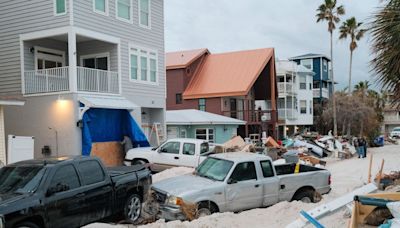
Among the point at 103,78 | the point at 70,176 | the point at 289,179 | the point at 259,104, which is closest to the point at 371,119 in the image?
the point at 259,104

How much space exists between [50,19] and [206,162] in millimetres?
10784

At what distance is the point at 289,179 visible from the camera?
37.7 ft

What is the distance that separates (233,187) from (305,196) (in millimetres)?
2652

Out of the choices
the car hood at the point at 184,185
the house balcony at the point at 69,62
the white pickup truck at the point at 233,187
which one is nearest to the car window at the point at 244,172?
the white pickup truck at the point at 233,187

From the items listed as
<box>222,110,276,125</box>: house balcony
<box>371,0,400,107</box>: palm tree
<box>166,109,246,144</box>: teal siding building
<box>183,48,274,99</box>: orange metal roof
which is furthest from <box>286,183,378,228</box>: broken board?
<box>222,110,276,125</box>: house balcony

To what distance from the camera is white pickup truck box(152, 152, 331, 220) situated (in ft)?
31.5

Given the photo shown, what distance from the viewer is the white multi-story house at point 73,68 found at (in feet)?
58.6

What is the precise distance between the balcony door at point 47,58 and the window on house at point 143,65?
341 centimetres

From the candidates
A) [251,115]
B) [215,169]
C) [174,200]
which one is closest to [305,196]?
[215,169]

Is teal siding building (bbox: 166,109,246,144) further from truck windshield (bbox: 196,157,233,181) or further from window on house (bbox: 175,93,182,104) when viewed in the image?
truck windshield (bbox: 196,157,233,181)

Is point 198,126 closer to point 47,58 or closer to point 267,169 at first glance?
point 47,58

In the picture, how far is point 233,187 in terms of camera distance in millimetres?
10273

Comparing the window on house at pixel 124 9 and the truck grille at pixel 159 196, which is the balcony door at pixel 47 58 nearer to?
the window on house at pixel 124 9

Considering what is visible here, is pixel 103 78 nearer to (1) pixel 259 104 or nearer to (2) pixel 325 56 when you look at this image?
(1) pixel 259 104
